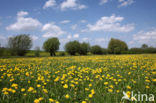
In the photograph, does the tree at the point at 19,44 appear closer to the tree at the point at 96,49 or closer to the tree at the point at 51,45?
the tree at the point at 51,45

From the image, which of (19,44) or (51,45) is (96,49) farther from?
(19,44)

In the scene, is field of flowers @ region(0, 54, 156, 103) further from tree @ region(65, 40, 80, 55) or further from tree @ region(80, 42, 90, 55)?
tree @ region(80, 42, 90, 55)

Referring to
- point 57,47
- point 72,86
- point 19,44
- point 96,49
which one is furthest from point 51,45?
point 72,86

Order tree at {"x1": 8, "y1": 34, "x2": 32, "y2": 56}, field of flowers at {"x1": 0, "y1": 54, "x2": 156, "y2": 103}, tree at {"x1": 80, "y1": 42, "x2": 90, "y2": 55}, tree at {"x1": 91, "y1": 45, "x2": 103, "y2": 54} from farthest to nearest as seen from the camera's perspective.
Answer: tree at {"x1": 91, "y1": 45, "x2": 103, "y2": 54} < tree at {"x1": 80, "y1": 42, "x2": 90, "y2": 55} < tree at {"x1": 8, "y1": 34, "x2": 32, "y2": 56} < field of flowers at {"x1": 0, "y1": 54, "x2": 156, "y2": 103}

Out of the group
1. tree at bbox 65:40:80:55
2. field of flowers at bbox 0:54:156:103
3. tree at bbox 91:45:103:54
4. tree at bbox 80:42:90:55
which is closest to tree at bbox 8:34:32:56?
tree at bbox 65:40:80:55

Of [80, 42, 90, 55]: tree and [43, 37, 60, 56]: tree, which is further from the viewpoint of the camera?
[80, 42, 90, 55]: tree

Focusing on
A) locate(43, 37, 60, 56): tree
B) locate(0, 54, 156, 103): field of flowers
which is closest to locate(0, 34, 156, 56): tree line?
locate(43, 37, 60, 56): tree

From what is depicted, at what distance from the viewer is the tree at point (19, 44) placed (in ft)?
137

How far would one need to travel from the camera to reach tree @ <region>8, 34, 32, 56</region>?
41.8m

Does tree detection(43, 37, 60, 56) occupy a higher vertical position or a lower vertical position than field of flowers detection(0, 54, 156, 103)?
higher

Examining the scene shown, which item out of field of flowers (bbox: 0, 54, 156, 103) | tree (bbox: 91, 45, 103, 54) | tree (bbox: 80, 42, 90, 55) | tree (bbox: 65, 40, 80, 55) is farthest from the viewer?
Result: tree (bbox: 91, 45, 103, 54)

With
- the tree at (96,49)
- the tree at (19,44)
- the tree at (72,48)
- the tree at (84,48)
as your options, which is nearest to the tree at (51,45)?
the tree at (72,48)

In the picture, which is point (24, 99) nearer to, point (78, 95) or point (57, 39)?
point (78, 95)

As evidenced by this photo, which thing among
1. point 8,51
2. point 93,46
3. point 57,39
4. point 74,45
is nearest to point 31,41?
point 8,51
